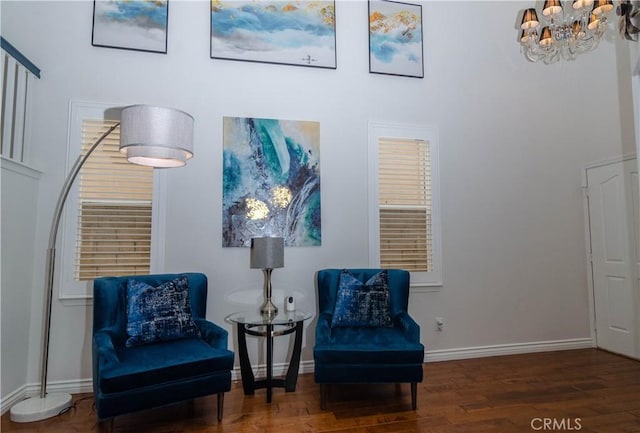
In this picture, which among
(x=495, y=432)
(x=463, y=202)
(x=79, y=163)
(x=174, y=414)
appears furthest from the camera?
(x=463, y=202)

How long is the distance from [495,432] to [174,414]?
212 cm

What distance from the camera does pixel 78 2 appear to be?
3.16 meters

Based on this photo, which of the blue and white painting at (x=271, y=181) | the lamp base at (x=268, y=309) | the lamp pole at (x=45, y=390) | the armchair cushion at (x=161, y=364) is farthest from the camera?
the blue and white painting at (x=271, y=181)

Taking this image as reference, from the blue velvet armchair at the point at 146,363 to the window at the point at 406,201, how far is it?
5.78ft

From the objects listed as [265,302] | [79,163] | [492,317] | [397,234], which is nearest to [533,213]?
[492,317]

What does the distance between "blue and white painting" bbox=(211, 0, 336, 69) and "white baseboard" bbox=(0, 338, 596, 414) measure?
287 cm

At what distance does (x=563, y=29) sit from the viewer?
144 inches

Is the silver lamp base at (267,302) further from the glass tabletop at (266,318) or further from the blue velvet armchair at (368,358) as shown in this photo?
the blue velvet armchair at (368,358)

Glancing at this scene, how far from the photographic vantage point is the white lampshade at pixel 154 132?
8.02 ft

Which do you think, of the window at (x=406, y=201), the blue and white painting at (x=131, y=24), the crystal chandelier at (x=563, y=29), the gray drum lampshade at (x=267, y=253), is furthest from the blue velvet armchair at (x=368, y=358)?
the crystal chandelier at (x=563, y=29)

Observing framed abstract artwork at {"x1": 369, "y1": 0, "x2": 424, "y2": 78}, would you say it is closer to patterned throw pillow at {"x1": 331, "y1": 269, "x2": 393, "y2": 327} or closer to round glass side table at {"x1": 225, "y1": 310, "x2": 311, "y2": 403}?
patterned throw pillow at {"x1": 331, "y1": 269, "x2": 393, "y2": 327}

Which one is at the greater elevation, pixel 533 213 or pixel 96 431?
pixel 533 213

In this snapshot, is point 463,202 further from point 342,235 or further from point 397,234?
point 342,235

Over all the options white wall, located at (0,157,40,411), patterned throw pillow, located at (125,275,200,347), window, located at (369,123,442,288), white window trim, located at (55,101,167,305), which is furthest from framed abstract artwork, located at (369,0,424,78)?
white wall, located at (0,157,40,411)
